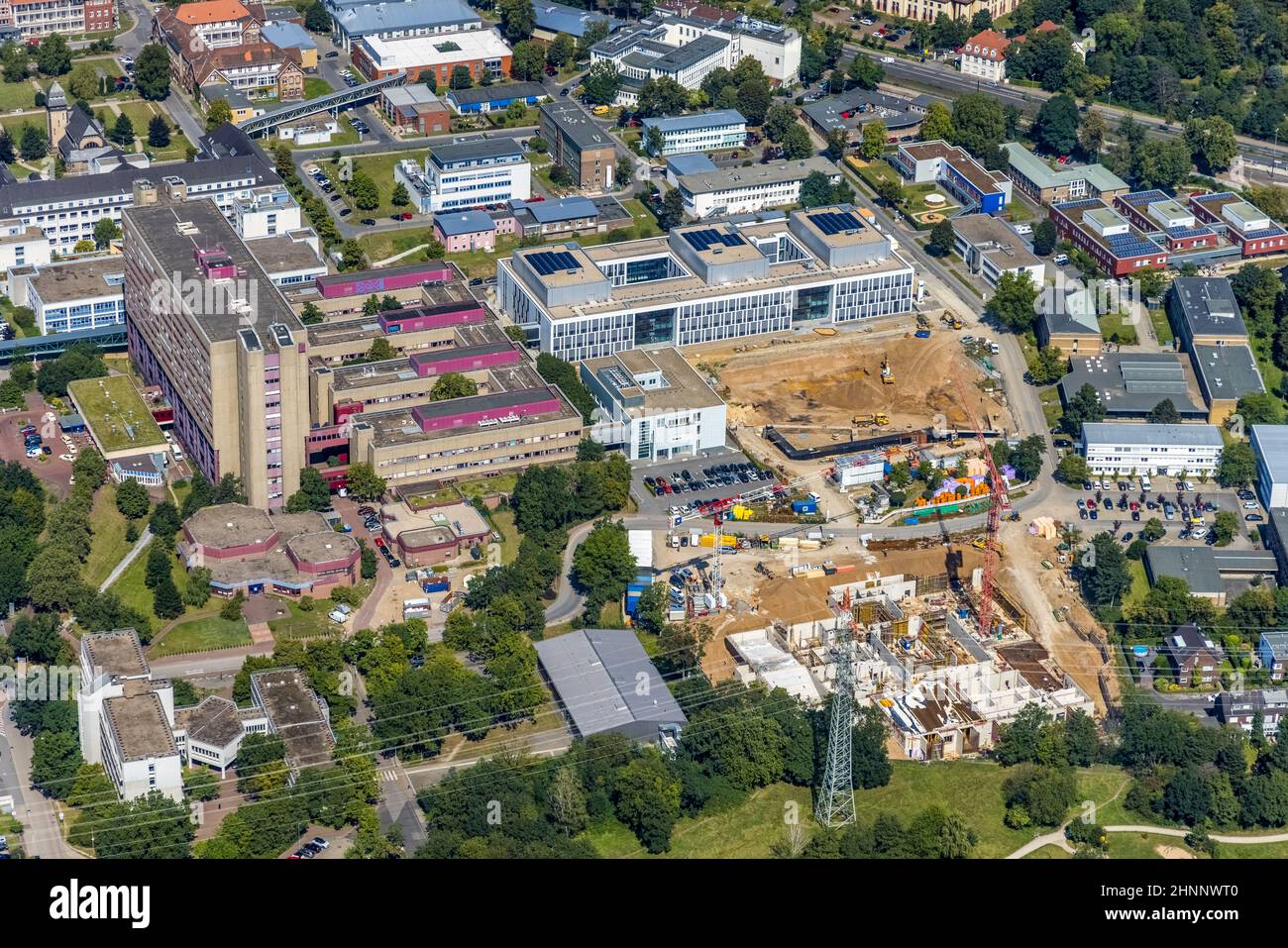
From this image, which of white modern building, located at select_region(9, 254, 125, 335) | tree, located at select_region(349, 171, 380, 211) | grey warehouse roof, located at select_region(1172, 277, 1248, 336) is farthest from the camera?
tree, located at select_region(349, 171, 380, 211)

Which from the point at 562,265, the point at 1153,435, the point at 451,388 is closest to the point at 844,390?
the point at 1153,435

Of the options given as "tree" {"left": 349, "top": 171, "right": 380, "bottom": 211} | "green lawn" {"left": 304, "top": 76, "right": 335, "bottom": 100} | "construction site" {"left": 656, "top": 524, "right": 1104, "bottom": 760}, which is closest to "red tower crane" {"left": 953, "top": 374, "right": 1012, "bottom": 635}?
"construction site" {"left": 656, "top": 524, "right": 1104, "bottom": 760}

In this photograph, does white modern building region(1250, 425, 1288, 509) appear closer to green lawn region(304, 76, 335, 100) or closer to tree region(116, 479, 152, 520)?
tree region(116, 479, 152, 520)

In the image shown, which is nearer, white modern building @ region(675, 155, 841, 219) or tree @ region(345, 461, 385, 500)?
tree @ region(345, 461, 385, 500)

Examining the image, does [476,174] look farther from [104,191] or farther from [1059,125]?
[1059,125]

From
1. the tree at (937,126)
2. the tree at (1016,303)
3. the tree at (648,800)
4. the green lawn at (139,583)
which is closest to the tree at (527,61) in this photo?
the tree at (937,126)
